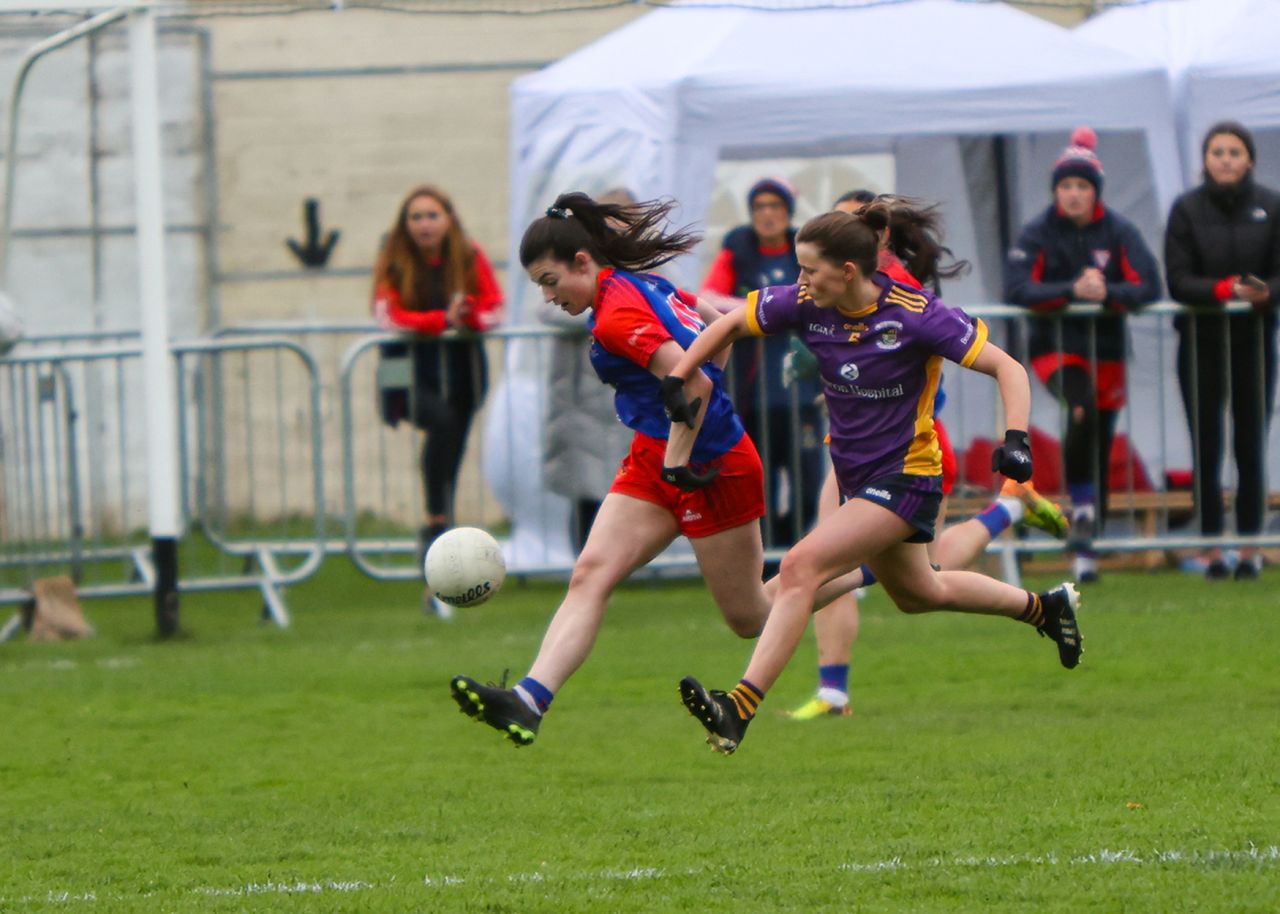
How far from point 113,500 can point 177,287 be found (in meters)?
1.94

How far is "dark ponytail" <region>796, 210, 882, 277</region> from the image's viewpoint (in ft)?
21.9

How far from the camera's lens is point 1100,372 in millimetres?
12109

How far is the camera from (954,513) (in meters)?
12.8

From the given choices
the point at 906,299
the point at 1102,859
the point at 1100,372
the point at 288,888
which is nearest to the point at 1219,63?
Result: the point at 1100,372

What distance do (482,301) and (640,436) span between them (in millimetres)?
4980

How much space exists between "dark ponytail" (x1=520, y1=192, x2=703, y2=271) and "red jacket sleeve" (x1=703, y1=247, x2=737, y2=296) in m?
4.58

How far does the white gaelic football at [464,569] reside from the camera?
284 inches

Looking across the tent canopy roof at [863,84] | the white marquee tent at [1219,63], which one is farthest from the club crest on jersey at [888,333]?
the white marquee tent at [1219,63]

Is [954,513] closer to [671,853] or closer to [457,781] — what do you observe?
[457,781]

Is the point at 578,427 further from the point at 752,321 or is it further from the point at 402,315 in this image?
the point at 752,321

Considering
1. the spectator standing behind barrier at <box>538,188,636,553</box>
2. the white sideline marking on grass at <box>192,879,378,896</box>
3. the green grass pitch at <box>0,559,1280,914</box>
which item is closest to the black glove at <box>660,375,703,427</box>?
the green grass pitch at <box>0,559,1280,914</box>

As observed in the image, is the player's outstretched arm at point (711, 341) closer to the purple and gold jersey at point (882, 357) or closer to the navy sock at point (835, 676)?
the purple and gold jersey at point (882, 357)

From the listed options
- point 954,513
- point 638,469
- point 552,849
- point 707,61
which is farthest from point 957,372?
point 552,849

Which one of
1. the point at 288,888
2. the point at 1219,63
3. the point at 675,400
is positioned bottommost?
the point at 288,888
